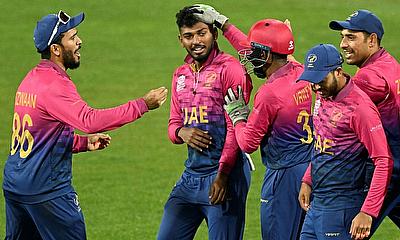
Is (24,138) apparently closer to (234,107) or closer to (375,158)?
(234,107)

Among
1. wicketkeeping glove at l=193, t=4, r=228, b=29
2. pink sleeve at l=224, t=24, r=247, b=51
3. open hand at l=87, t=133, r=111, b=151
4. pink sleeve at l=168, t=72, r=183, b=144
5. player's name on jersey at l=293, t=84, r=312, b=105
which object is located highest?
wicketkeeping glove at l=193, t=4, r=228, b=29

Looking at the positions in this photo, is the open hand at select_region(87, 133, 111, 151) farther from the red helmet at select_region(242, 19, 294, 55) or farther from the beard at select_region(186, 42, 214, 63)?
the red helmet at select_region(242, 19, 294, 55)

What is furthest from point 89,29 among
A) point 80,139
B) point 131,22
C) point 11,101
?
point 80,139

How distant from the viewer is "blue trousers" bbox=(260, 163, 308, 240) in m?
10.1

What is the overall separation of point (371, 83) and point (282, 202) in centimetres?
125

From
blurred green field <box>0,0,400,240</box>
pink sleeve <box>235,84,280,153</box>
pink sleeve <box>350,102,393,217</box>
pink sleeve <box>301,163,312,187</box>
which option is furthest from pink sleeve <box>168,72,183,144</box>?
blurred green field <box>0,0,400,240</box>

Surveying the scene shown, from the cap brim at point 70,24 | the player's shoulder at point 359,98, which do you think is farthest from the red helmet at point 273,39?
the cap brim at point 70,24

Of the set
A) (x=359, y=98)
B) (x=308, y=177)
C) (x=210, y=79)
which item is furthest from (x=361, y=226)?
(x=210, y=79)

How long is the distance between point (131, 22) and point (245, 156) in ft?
48.0

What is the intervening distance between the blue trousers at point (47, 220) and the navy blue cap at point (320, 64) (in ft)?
7.13

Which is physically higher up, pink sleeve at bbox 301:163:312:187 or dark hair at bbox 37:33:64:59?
dark hair at bbox 37:33:64:59

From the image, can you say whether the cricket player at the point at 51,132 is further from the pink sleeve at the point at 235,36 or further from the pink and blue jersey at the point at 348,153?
the pink and blue jersey at the point at 348,153

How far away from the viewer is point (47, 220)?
975 centimetres

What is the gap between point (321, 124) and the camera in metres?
9.30
